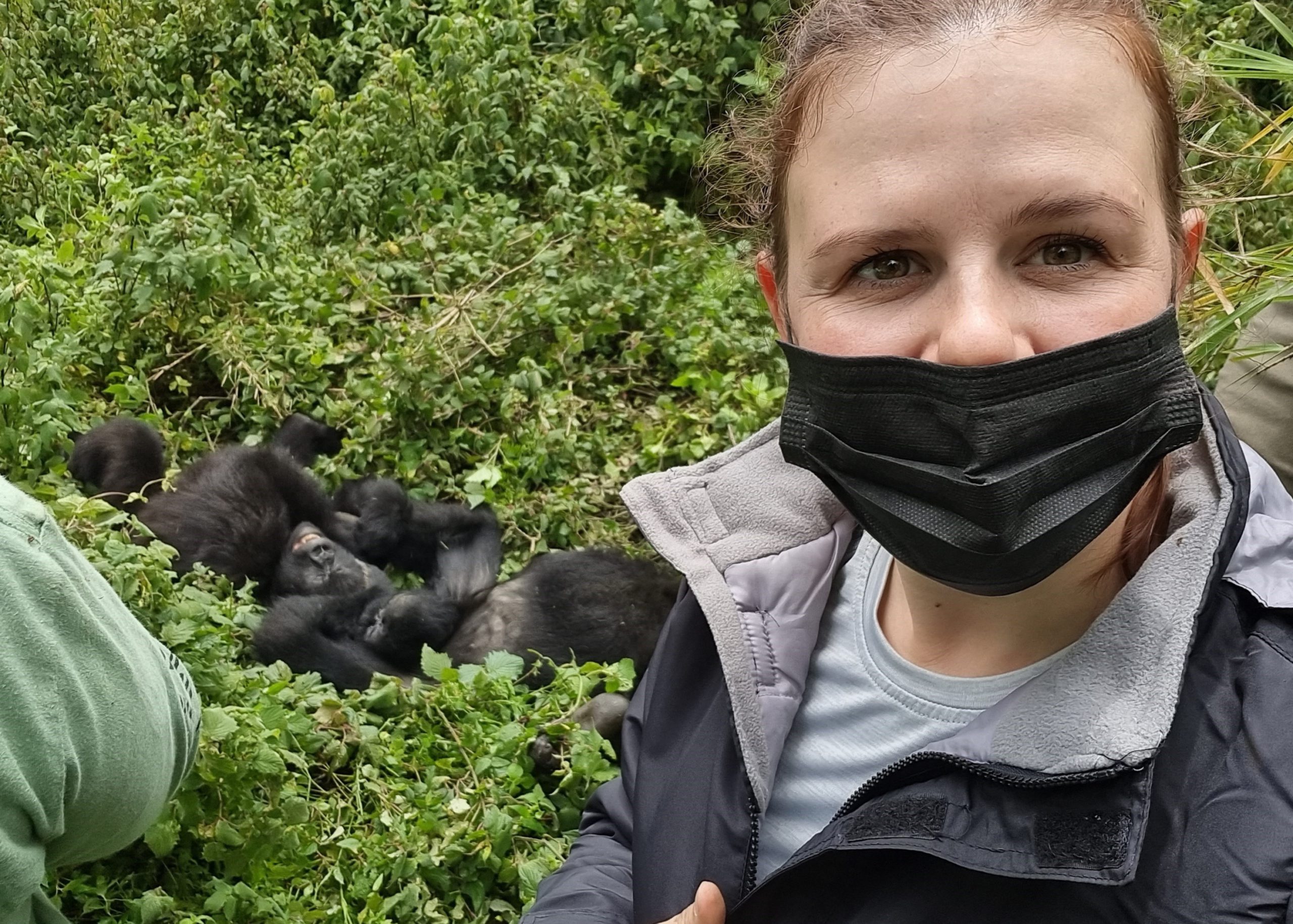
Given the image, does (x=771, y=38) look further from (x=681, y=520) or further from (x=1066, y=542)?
(x=1066, y=542)

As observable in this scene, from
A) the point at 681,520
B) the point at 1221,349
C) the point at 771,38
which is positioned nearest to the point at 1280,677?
the point at 681,520

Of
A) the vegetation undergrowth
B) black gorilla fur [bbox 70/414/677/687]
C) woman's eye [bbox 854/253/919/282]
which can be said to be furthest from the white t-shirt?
black gorilla fur [bbox 70/414/677/687]

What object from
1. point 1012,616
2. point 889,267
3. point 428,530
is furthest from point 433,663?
point 889,267

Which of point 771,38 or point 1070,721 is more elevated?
point 771,38

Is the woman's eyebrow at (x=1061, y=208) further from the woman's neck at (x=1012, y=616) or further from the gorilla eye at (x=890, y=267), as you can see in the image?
the woman's neck at (x=1012, y=616)

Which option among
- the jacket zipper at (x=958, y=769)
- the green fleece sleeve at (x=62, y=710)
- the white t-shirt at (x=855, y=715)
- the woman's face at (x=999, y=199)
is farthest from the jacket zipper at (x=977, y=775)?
the green fleece sleeve at (x=62, y=710)

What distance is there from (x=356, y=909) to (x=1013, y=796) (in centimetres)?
194

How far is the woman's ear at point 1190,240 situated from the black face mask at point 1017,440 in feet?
0.64

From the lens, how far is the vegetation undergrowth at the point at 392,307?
8.89 feet

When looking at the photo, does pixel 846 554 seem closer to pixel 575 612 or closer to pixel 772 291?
pixel 772 291

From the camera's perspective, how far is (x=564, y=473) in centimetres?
423

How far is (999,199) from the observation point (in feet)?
4.18

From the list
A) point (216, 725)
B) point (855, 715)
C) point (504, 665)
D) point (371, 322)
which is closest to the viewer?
point (855, 715)

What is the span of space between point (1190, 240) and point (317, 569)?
128 inches
